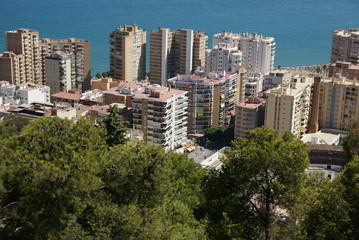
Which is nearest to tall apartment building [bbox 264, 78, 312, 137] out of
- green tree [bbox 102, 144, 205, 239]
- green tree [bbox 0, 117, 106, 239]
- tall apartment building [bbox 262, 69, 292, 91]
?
tall apartment building [bbox 262, 69, 292, 91]

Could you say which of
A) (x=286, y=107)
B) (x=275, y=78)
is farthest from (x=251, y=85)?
(x=286, y=107)

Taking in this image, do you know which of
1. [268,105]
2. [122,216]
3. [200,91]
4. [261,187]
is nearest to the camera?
[122,216]

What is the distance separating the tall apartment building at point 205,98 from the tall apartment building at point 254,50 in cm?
430

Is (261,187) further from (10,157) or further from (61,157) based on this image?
(10,157)

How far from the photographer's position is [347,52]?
19688 mm

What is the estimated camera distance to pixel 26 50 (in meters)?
18.2

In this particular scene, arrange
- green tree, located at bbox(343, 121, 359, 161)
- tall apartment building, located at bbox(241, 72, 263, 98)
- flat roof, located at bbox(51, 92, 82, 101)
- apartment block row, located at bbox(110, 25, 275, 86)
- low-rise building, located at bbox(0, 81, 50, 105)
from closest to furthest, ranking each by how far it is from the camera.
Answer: green tree, located at bbox(343, 121, 359, 161) → low-rise building, located at bbox(0, 81, 50, 105) → flat roof, located at bbox(51, 92, 82, 101) → tall apartment building, located at bbox(241, 72, 263, 98) → apartment block row, located at bbox(110, 25, 275, 86)

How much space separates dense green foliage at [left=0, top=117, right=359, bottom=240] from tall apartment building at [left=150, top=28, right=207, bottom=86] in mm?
15202

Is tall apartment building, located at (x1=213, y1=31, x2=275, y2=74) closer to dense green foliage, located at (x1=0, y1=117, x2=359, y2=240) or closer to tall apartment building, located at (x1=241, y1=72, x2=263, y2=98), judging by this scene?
tall apartment building, located at (x1=241, y1=72, x2=263, y2=98)

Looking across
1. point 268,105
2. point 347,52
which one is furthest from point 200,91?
point 347,52

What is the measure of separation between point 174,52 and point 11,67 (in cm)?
573

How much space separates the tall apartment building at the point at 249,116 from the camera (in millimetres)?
13951

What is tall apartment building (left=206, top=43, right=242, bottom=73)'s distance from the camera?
18391mm

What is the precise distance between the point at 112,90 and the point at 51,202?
11.5 metres
